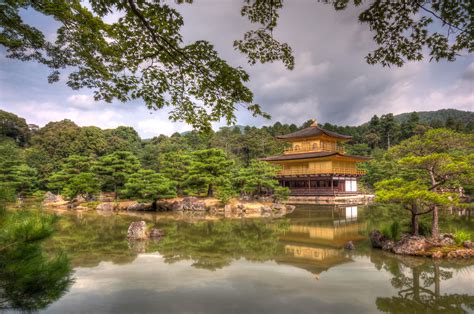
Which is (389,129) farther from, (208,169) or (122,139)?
(122,139)

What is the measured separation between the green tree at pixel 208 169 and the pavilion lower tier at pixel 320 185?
331 inches

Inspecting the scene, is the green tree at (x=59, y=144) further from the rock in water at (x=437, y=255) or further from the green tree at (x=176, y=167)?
the rock in water at (x=437, y=255)

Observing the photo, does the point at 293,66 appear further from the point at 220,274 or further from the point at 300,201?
the point at 300,201

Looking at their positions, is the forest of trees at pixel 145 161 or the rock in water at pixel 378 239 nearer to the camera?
the rock in water at pixel 378 239

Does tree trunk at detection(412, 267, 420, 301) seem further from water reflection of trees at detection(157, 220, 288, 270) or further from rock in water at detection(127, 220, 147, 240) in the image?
rock in water at detection(127, 220, 147, 240)

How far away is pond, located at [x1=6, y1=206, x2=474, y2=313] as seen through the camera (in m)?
4.64

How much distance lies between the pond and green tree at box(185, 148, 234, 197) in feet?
36.9

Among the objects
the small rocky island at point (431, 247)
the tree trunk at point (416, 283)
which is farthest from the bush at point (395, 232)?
the tree trunk at point (416, 283)

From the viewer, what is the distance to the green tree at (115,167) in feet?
76.9

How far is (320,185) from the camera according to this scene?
27.3m

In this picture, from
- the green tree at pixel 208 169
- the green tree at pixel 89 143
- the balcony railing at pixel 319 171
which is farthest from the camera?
the green tree at pixel 89 143

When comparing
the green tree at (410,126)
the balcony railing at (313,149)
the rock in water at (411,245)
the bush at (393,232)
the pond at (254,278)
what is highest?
the green tree at (410,126)

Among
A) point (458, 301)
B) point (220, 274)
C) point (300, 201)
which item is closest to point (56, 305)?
point (220, 274)

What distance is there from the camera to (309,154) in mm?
28578
